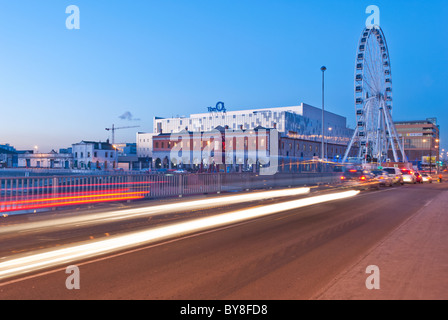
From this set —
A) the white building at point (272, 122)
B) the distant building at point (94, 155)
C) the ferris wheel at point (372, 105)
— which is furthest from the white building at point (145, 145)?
the ferris wheel at point (372, 105)

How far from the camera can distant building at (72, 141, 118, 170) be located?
9806 cm

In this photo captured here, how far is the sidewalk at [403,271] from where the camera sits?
5.74 metres

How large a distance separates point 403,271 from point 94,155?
98.0 m

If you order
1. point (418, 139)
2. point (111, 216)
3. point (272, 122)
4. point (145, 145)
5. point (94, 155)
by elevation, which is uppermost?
point (272, 122)

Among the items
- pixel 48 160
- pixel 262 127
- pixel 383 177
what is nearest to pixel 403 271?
pixel 383 177

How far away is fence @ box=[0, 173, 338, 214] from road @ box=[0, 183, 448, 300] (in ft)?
17.6

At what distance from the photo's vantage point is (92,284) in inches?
249

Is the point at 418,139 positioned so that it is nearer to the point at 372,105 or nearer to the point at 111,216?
the point at 372,105

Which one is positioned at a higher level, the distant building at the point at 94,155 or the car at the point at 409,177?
the distant building at the point at 94,155

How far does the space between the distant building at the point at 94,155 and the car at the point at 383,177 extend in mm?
74375

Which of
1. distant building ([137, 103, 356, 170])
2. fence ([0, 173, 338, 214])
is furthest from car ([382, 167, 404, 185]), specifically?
distant building ([137, 103, 356, 170])

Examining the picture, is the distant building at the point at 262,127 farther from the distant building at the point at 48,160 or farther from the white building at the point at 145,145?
the distant building at the point at 48,160

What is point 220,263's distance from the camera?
776 cm
